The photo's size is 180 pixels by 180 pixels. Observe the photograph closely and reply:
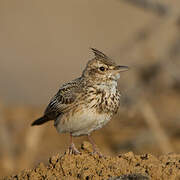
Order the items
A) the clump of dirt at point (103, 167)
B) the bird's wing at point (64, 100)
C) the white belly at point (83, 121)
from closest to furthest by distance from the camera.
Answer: the clump of dirt at point (103, 167) < the white belly at point (83, 121) < the bird's wing at point (64, 100)

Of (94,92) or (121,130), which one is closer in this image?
(94,92)

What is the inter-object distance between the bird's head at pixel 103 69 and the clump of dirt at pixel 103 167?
1.25m

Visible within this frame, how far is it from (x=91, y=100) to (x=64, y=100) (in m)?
0.44

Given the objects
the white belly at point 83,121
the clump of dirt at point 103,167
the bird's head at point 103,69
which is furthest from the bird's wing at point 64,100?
the clump of dirt at point 103,167

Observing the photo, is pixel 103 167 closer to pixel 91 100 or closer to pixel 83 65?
pixel 91 100

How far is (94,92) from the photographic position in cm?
805

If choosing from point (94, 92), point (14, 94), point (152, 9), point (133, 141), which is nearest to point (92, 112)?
point (94, 92)

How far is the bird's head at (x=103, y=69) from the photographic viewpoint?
26.4 feet

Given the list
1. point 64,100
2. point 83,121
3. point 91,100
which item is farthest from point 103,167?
point 64,100

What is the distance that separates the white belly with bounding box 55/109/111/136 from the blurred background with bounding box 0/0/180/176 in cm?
242

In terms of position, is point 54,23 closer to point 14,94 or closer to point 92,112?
point 14,94

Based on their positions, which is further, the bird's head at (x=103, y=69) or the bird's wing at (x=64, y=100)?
the bird's wing at (x=64, y=100)

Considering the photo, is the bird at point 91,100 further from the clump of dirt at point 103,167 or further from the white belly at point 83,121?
the clump of dirt at point 103,167

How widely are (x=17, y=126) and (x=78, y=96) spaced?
7377 millimetres
